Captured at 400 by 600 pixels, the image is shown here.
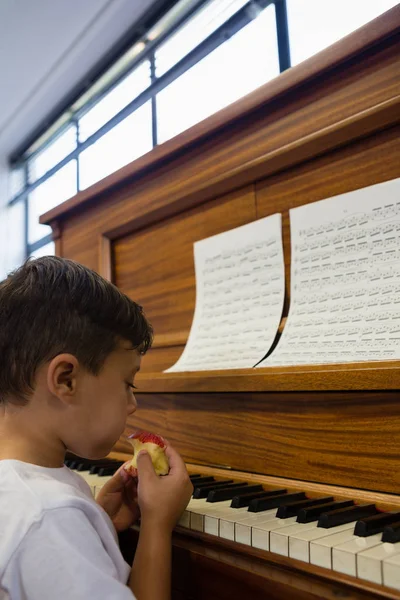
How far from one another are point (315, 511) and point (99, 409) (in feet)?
1.25

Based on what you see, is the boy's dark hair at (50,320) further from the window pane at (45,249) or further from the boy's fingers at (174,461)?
the window pane at (45,249)

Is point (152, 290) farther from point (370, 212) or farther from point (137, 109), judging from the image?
point (137, 109)

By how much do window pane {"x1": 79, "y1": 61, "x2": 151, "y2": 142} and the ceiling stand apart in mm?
292

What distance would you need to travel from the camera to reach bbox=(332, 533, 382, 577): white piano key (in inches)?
27.4

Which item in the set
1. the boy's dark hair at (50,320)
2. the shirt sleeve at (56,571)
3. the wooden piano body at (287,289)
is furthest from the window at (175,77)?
the shirt sleeve at (56,571)

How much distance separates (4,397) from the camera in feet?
3.16

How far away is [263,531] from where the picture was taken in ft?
2.70

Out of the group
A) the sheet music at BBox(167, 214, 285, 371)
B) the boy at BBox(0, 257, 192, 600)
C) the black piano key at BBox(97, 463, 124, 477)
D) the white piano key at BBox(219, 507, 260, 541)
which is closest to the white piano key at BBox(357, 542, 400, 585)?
the white piano key at BBox(219, 507, 260, 541)

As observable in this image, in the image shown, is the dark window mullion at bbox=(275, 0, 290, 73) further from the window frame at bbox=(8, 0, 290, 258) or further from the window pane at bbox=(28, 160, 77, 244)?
the window pane at bbox=(28, 160, 77, 244)

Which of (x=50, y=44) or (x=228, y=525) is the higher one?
(x=50, y=44)

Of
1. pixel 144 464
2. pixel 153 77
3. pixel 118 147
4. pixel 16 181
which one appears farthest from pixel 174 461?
pixel 16 181

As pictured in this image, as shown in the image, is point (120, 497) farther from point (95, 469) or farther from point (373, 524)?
point (373, 524)

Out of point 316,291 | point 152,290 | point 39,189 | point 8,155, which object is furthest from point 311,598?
point 8,155

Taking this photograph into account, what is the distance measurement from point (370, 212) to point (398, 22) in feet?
1.14
